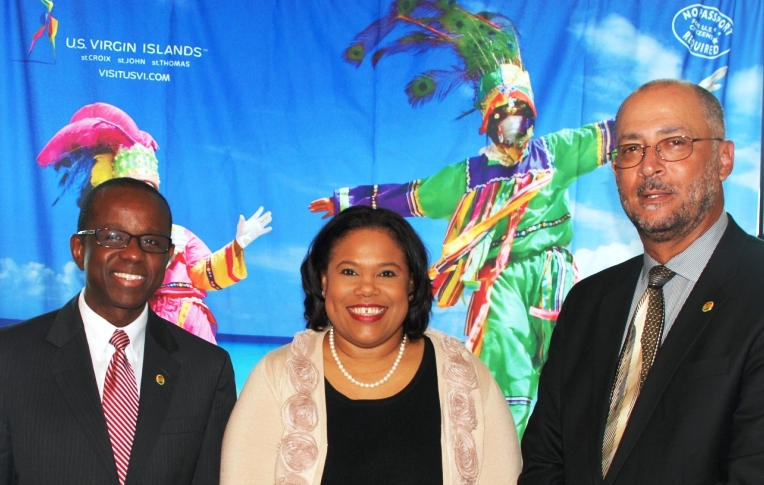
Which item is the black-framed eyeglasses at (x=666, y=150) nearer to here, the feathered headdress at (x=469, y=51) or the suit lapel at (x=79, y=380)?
the suit lapel at (x=79, y=380)

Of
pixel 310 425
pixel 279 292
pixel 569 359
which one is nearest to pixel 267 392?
pixel 310 425

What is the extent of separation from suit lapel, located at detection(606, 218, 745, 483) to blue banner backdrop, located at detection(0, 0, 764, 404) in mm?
2055

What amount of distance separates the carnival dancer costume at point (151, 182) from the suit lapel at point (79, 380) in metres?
1.70

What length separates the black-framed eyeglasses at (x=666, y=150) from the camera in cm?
182

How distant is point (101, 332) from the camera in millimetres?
2053

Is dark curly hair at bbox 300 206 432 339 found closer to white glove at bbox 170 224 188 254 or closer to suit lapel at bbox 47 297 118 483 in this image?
suit lapel at bbox 47 297 118 483

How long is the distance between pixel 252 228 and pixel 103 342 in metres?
1.76

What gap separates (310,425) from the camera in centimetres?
198

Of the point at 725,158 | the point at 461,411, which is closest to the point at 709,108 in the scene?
the point at 725,158

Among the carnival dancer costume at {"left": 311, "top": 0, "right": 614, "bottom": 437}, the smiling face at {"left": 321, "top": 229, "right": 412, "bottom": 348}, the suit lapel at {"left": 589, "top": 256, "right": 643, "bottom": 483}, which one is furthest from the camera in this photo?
the carnival dancer costume at {"left": 311, "top": 0, "right": 614, "bottom": 437}

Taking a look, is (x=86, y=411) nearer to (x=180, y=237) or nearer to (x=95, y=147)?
(x=180, y=237)

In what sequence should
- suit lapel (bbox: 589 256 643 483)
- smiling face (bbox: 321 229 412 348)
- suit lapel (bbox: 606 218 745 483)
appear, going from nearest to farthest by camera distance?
suit lapel (bbox: 606 218 745 483)
suit lapel (bbox: 589 256 643 483)
smiling face (bbox: 321 229 412 348)

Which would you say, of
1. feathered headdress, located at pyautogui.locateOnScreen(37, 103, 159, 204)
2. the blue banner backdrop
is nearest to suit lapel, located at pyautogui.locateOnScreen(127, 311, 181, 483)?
the blue banner backdrop

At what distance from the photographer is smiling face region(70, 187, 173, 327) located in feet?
6.61
